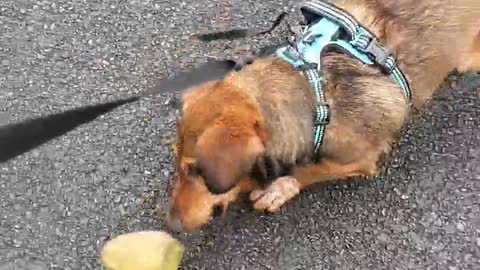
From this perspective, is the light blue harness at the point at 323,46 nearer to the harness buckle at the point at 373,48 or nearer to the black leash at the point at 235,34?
the harness buckle at the point at 373,48

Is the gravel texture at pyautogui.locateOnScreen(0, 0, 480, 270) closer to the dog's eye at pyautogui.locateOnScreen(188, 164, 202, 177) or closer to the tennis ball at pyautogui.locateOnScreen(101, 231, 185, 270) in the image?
the tennis ball at pyautogui.locateOnScreen(101, 231, 185, 270)

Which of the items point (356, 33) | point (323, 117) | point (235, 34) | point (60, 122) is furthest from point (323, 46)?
point (60, 122)

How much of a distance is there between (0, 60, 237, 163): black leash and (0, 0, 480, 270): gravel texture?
2.32 ft

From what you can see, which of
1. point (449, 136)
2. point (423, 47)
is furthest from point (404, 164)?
point (423, 47)

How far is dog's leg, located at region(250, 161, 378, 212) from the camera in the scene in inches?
114

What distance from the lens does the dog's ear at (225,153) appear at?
2.38m

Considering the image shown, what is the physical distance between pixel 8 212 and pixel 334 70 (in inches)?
53.3

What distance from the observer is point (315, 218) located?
3168 millimetres

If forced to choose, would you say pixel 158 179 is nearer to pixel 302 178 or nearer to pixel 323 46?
pixel 302 178

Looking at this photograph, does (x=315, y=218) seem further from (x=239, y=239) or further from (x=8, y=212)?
(x=8, y=212)

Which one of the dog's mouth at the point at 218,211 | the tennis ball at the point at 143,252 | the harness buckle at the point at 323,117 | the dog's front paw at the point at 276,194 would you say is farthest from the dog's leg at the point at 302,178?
the tennis ball at the point at 143,252

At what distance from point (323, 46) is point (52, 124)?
0.90m

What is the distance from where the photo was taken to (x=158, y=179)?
3.23 meters

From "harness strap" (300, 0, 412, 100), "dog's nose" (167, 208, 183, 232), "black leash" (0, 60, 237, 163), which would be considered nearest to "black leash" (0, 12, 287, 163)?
"black leash" (0, 60, 237, 163)
